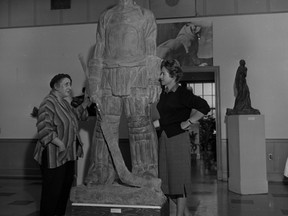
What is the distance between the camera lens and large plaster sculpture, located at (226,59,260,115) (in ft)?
21.4

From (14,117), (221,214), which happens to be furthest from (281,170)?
(14,117)

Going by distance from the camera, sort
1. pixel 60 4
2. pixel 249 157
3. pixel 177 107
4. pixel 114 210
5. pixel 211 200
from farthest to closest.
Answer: pixel 60 4, pixel 249 157, pixel 211 200, pixel 177 107, pixel 114 210

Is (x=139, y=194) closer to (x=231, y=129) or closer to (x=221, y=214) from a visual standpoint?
(x=221, y=214)

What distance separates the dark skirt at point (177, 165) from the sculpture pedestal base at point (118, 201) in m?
0.14

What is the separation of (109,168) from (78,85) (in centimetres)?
472

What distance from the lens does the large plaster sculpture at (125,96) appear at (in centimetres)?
352

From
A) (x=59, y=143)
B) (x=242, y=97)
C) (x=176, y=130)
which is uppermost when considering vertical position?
(x=242, y=97)

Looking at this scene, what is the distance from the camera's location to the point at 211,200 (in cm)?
546

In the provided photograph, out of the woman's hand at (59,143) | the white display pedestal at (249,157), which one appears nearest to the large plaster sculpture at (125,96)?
the woman's hand at (59,143)

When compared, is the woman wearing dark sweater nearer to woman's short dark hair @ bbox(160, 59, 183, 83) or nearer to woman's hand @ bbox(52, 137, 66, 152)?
woman's short dark hair @ bbox(160, 59, 183, 83)

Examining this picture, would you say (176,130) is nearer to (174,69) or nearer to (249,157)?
(174,69)

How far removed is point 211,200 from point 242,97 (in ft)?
6.97

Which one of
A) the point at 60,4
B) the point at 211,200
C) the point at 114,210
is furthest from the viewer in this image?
the point at 60,4

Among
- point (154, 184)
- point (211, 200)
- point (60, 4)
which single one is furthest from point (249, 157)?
point (60, 4)
